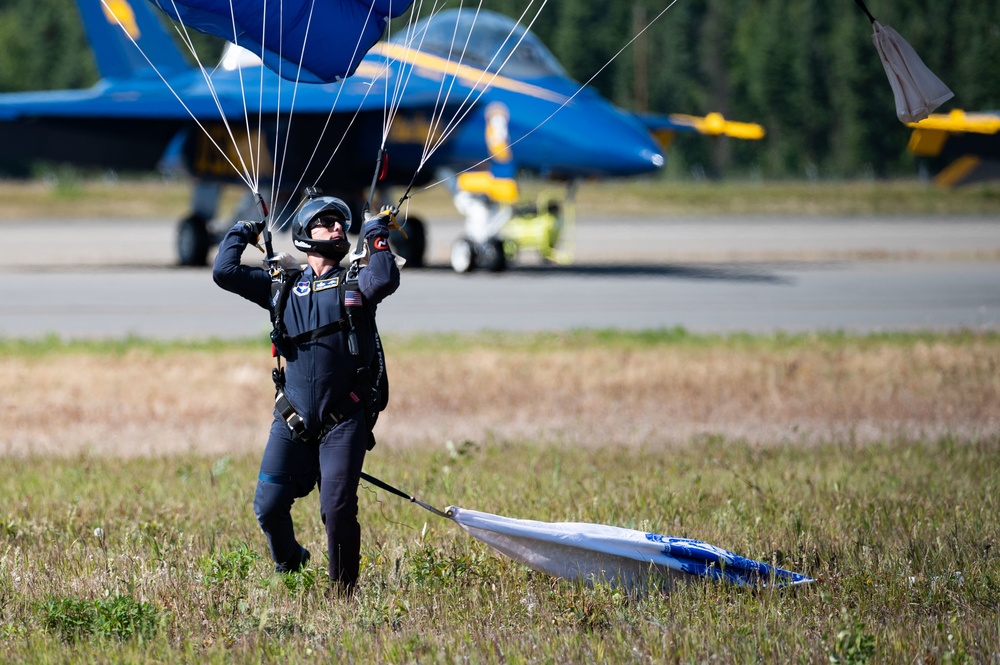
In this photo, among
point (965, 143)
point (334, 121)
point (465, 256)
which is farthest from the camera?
point (334, 121)

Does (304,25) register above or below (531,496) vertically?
above

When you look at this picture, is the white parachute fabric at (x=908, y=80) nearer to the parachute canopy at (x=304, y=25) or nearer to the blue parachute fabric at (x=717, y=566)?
the blue parachute fabric at (x=717, y=566)

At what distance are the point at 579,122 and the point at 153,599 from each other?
55.2 ft

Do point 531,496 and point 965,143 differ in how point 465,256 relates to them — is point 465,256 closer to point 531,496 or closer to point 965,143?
point 965,143

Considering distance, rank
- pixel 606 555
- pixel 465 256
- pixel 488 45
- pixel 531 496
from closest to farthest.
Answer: pixel 606 555 → pixel 531 496 → pixel 488 45 → pixel 465 256

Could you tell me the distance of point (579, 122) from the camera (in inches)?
853

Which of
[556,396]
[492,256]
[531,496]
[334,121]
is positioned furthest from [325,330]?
[334,121]

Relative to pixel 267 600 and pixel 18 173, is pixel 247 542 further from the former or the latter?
pixel 18 173

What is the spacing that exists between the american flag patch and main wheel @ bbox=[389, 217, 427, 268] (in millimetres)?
18727

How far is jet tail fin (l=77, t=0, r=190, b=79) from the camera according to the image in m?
25.8

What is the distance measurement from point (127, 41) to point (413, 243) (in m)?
7.11

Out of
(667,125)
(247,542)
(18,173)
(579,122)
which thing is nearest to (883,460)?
(247,542)

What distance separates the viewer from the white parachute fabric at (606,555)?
18.9ft

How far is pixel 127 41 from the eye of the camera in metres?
26.0
